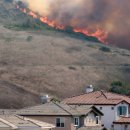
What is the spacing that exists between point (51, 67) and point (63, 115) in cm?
10230

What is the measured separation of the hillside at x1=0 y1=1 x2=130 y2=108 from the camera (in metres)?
143

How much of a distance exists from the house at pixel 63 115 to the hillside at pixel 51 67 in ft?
174

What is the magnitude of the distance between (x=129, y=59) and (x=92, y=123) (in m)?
114

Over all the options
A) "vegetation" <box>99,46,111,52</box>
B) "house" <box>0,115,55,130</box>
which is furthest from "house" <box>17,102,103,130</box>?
"vegetation" <box>99,46,111,52</box>

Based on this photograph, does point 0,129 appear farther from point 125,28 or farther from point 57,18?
point 57,18

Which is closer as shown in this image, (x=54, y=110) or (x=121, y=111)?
(x=54, y=110)

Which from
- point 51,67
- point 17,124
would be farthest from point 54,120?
point 51,67

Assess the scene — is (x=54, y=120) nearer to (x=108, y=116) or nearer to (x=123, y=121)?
(x=123, y=121)

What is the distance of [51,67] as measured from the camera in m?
169

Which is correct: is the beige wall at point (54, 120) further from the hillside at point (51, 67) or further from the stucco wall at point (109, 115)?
the hillside at point (51, 67)

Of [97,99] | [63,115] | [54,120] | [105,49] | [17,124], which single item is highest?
[105,49]

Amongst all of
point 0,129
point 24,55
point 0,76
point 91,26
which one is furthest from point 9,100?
point 0,129

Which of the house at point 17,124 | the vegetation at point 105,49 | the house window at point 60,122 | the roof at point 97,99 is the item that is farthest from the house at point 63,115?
the vegetation at point 105,49

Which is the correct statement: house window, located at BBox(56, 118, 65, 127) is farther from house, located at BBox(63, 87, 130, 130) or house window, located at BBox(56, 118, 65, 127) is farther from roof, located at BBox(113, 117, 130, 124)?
house, located at BBox(63, 87, 130, 130)
